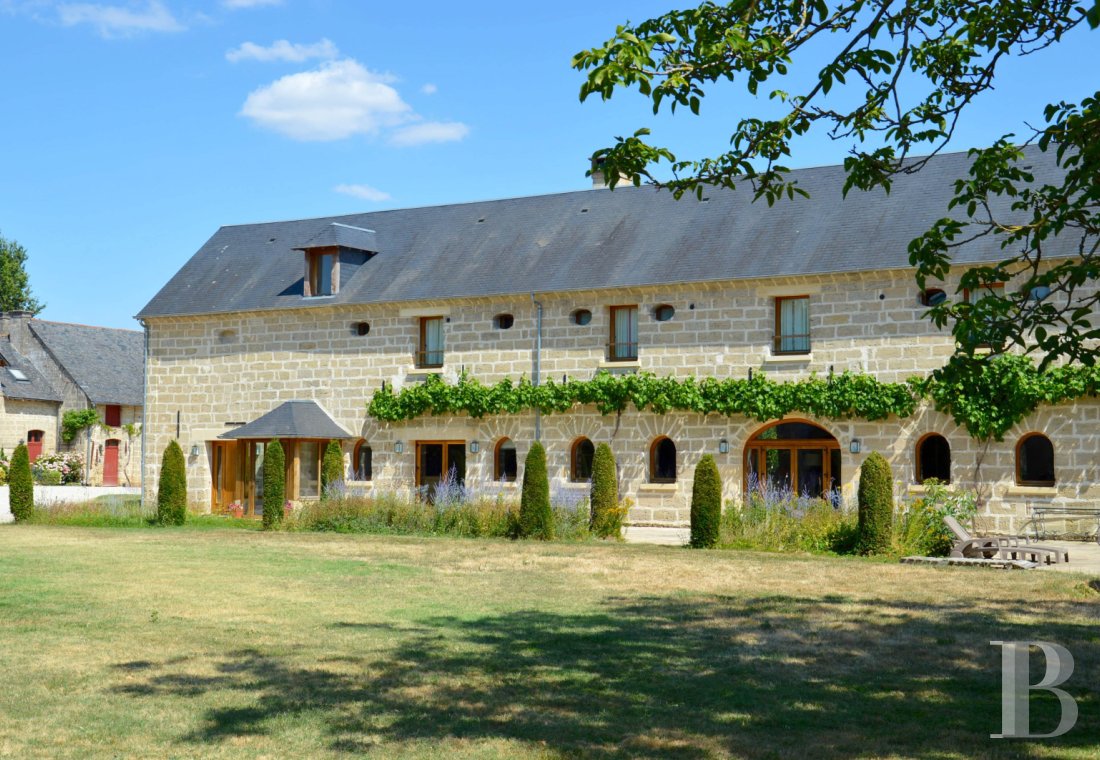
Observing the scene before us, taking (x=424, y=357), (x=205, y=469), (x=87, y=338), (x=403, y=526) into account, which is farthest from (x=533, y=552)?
(x=87, y=338)

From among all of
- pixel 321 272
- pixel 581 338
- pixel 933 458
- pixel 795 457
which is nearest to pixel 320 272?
pixel 321 272

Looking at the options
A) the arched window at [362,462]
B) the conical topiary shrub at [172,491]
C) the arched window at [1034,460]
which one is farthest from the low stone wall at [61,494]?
the arched window at [1034,460]

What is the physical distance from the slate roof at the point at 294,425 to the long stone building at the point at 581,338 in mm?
69

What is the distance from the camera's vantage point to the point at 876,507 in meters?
16.1

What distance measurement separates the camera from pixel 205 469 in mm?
27641

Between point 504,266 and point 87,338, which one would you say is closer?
point 504,266

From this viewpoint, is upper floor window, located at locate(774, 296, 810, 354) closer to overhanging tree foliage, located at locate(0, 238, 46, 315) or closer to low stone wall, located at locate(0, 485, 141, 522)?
low stone wall, located at locate(0, 485, 141, 522)

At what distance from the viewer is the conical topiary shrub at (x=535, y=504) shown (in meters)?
18.7

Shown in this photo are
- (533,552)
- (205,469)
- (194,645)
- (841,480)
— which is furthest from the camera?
(205,469)

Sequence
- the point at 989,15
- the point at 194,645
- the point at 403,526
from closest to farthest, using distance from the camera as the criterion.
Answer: the point at 989,15, the point at 194,645, the point at 403,526

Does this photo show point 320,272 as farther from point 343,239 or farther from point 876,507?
point 876,507

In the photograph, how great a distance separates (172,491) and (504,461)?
6608 mm

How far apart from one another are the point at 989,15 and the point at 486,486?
18082 mm

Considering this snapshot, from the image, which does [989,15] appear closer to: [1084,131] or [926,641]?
[1084,131]
